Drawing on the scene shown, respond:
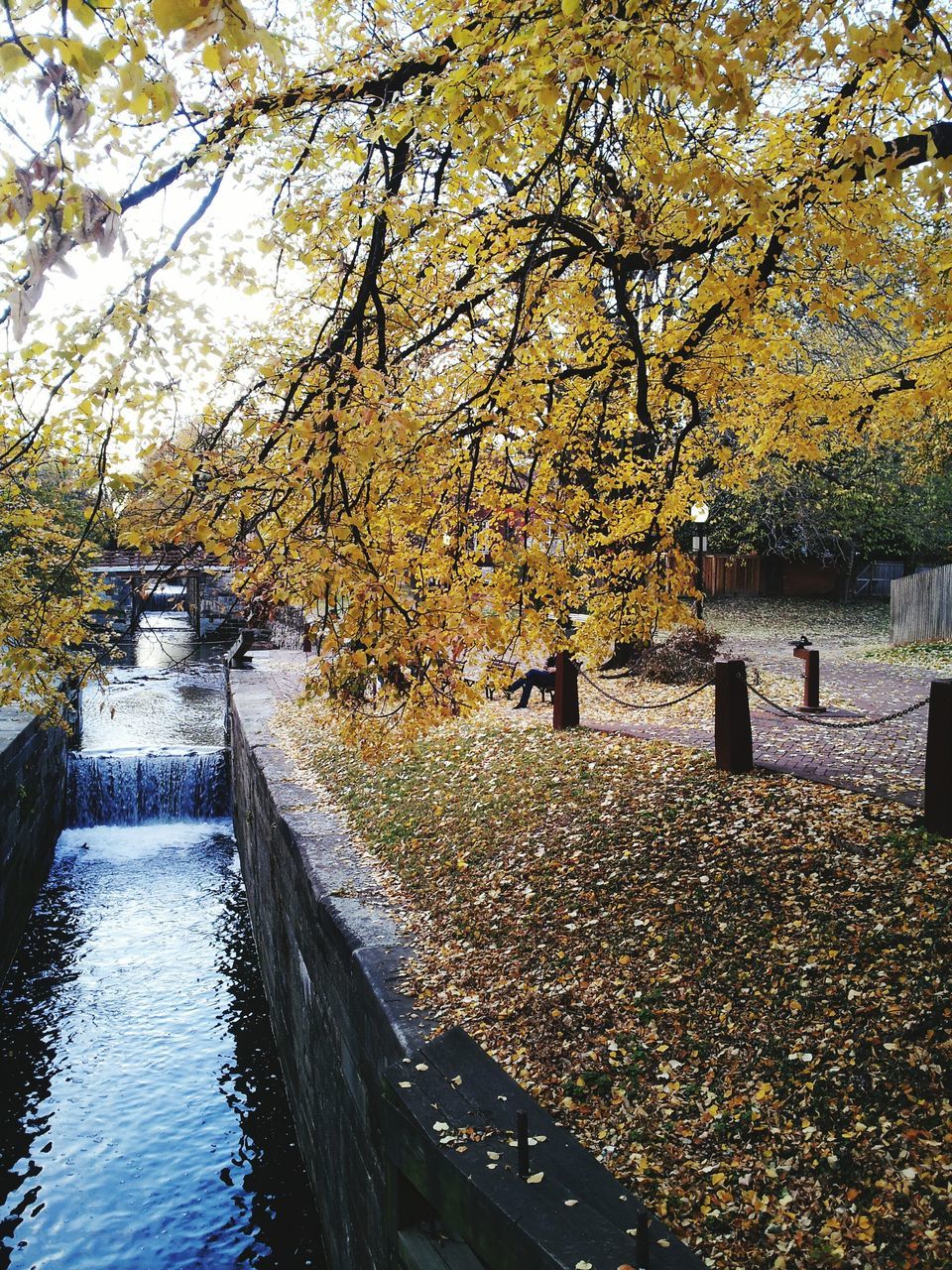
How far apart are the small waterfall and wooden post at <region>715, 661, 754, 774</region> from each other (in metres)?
13.0

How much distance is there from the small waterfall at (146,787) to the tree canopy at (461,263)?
11.4m

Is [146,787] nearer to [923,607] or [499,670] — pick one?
[499,670]

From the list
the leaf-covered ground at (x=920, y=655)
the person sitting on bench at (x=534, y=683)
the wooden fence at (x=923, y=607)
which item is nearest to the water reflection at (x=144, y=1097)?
the person sitting on bench at (x=534, y=683)

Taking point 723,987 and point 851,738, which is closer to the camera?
point 723,987

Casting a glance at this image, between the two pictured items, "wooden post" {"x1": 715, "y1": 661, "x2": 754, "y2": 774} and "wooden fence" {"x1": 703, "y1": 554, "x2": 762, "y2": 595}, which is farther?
"wooden fence" {"x1": 703, "y1": 554, "x2": 762, "y2": 595}

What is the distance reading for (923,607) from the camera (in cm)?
2145

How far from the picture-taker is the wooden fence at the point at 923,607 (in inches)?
819

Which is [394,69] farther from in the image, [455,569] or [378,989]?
[378,989]

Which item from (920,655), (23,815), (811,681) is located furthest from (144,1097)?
(920,655)

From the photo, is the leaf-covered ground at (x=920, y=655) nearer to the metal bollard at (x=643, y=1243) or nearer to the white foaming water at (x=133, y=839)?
the white foaming water at (x=133, y=839)

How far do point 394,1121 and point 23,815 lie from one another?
32.6 ft

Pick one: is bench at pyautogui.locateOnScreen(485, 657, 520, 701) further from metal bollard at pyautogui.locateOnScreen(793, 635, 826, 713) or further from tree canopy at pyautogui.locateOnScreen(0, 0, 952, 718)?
metal bollard at pyautogui.locateOnScreen(793, 635, 826, 713)

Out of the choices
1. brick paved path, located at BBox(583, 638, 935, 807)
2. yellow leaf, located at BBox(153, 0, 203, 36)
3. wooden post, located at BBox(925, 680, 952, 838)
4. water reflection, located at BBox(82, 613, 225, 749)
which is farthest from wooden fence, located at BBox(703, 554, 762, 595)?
yellow leaf, located at BBox(153, 0, 203, 36)

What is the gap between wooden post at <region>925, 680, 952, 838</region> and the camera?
576 cm
